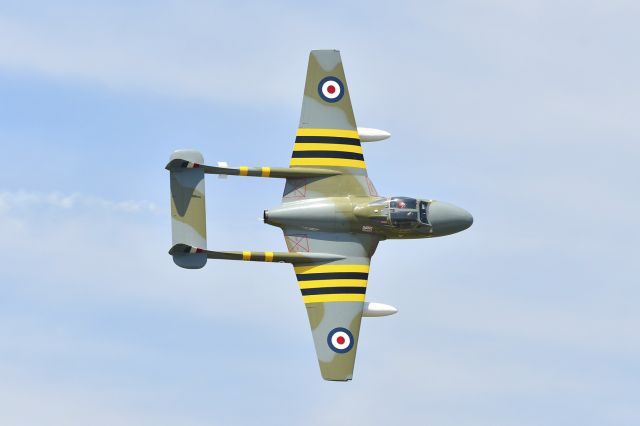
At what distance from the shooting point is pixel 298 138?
6266 cm

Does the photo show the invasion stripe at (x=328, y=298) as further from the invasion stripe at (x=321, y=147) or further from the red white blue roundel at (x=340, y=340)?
the invasion stripe at (x=321, y=147)

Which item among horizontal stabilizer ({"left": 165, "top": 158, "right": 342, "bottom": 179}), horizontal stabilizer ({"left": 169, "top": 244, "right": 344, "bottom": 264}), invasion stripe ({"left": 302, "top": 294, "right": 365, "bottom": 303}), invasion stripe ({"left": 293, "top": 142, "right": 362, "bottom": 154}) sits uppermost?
invasion stripe ({"left": 293, "top": 142, "right": 362, "bottom": 154})

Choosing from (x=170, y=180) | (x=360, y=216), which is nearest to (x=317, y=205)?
(x=360, y=216)

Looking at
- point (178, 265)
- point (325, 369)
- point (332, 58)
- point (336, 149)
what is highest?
point (332, 58)

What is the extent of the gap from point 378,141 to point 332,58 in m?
4.27

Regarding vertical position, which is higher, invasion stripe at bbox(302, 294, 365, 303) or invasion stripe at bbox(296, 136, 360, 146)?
invasion stripe at bbox(296, 136, 360, 146)

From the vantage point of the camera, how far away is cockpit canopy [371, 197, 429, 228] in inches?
2424

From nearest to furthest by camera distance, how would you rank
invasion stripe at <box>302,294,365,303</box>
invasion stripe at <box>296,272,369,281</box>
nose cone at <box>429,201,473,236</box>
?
invasion stripe at <box>302,294,365,303</box>, invasion stripe at <box>296,272,369,281</box>, nose cone at <box>429,201,473,236</box>

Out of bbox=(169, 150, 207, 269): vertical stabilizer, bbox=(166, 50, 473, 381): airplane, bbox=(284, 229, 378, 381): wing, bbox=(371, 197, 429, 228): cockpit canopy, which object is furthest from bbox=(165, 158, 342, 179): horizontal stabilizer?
bbox=(371, 197, 429, 228): cockpit canopy

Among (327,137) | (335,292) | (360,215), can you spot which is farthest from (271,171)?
(335,292)

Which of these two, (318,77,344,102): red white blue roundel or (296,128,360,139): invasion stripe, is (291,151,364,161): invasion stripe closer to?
(296,128,360,139): invasion stripe

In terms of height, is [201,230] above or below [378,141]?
below

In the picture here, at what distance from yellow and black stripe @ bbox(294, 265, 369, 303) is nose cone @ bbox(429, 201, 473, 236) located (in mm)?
4431

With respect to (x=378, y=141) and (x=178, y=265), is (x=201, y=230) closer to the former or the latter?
(x=178, y=265)
